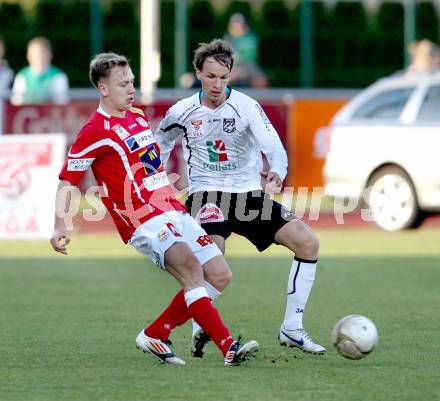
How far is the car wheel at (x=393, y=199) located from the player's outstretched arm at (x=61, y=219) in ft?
31.7

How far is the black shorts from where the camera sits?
8859 mm

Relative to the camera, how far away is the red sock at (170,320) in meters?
8.40

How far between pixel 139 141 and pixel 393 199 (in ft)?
31.9

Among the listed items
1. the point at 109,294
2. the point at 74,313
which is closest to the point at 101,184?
the point at 74,313

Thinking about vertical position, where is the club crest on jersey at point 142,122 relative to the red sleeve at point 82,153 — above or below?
above

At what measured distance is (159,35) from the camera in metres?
32.5

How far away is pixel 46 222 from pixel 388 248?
4.18 m

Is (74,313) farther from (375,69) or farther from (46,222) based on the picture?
(375,69)

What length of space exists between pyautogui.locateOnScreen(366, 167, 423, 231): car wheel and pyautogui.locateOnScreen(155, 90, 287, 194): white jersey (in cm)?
869

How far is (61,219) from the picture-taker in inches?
327

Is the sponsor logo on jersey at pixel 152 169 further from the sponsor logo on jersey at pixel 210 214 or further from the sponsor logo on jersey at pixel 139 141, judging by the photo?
the sponsor logo on jersey at pixel 210 214

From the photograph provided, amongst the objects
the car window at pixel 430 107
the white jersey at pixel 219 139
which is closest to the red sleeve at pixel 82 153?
the white jersey at pixel 219 139

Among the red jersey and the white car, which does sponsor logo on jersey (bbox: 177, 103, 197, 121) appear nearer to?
the red jersey

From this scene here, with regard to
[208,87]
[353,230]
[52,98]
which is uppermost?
[208,87]
